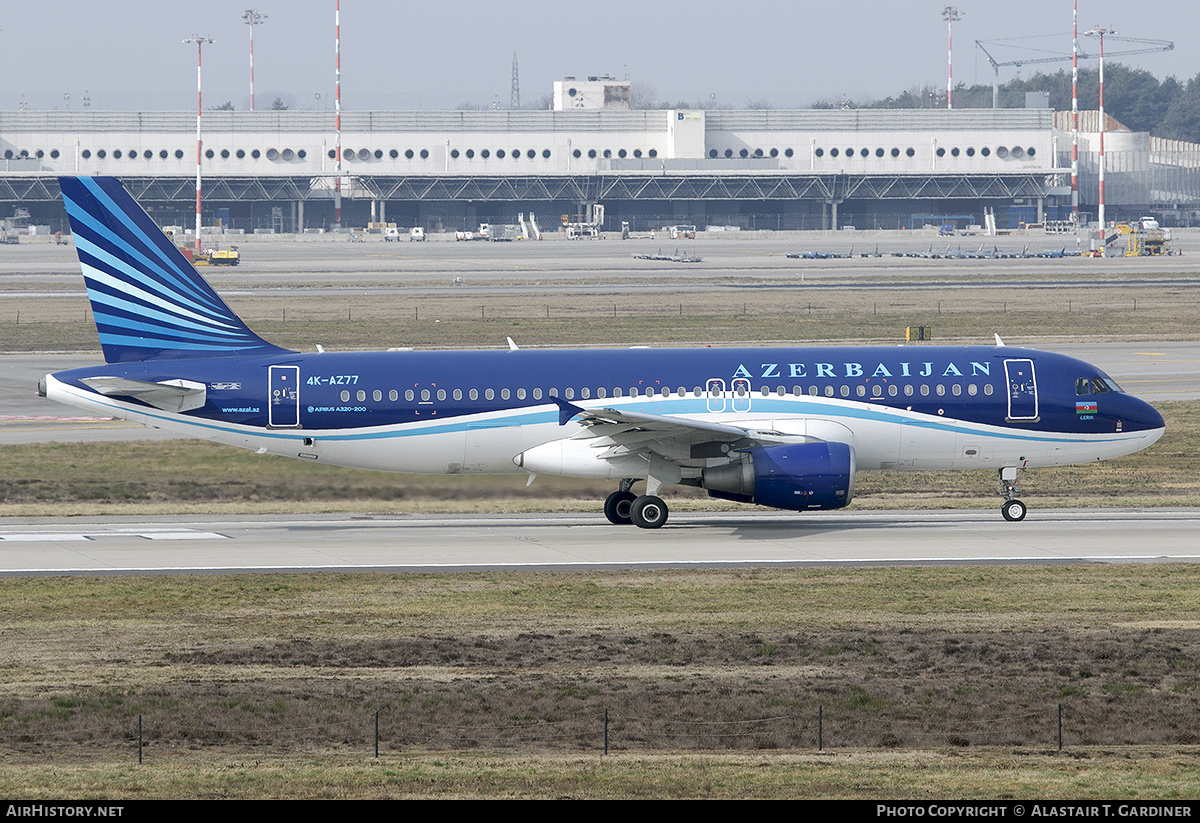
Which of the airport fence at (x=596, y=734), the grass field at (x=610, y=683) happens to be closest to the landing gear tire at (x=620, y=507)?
the grass field at (x=610, y=683)

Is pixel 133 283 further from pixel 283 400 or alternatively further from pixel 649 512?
pixel 649 512

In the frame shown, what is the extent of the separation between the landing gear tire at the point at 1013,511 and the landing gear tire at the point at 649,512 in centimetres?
940

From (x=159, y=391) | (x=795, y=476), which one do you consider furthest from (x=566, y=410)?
(x=159, y=391)

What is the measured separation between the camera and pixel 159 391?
37156 mm

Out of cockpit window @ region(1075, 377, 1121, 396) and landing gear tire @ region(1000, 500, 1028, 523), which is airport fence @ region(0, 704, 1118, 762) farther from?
cockpit window @ region(1075, 377, 1121, 396)

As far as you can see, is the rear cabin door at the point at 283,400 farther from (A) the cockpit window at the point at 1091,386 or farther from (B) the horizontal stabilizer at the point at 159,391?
(A) the cockpit window at the point at 1091,386

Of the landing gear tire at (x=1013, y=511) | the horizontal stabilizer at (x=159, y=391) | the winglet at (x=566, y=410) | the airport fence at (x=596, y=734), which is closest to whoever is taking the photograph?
the airport fence at (x=596, y=734)

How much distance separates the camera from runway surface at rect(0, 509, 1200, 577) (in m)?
33.5

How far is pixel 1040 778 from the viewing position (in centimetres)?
1797

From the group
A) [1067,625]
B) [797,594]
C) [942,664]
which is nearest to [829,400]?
[797,594]

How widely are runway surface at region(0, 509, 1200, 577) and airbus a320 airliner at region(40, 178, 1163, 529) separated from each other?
1.73 metres

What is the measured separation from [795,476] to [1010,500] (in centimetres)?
740

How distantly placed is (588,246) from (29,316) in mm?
96257

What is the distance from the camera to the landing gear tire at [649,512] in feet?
124
